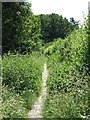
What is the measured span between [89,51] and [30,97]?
218 centimetres

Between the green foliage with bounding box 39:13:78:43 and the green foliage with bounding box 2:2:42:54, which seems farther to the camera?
the green foliage with bounding box 39:13:78:43

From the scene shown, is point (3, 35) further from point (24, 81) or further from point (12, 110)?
point (12, 110)

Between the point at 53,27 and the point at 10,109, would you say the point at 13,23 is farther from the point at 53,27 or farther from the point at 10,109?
the point at 53,27

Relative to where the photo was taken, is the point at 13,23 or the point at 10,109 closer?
the point at 10,109

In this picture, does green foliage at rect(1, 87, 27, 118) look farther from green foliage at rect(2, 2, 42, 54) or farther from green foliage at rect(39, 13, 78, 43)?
green foliage at rect(39, 13, 78, 43)

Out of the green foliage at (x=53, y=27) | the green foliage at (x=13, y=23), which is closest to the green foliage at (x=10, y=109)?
the green foliage at (x=13, y=23)

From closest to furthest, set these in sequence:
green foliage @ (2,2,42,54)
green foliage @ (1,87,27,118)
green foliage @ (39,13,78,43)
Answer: green foliage @ (1,87,27,118)
green foliage @ (2,2,42,54)
green foliage @ (39,13,78,43)

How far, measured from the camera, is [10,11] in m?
22.0

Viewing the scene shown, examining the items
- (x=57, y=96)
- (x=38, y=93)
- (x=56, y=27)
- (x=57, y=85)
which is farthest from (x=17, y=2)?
(x=56, y=27)

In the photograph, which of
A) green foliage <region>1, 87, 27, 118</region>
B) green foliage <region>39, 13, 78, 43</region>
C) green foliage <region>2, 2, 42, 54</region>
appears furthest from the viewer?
green foliage <region>39, 13, 78, 43</region>

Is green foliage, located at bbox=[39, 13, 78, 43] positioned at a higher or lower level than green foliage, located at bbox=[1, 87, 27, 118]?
higher

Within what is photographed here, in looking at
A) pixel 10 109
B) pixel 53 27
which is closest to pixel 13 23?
pixel 10 109

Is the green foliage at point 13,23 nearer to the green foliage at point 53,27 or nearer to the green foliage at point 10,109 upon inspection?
the green foliage at point 10,109

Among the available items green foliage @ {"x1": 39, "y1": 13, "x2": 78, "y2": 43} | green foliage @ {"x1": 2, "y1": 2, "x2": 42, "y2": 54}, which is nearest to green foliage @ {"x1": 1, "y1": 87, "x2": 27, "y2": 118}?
green foliage @ {"x1": 2, "y1": 2, "x2": 42, "y2": 54}
